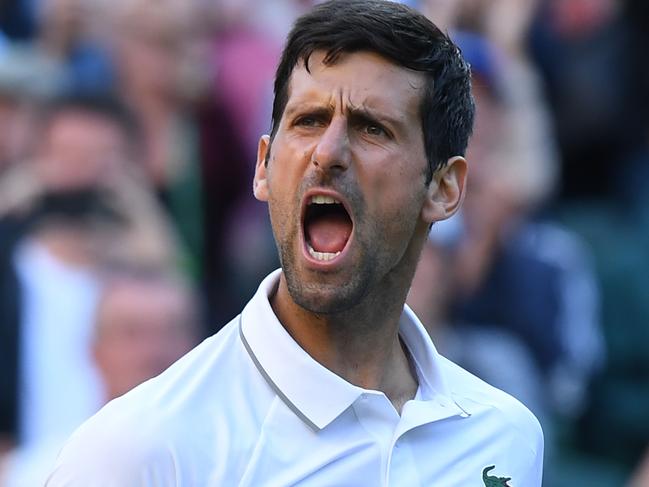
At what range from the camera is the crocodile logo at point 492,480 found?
257 cm

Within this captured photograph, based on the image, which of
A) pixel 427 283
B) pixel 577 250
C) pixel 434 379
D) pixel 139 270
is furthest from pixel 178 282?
pixel 434 379

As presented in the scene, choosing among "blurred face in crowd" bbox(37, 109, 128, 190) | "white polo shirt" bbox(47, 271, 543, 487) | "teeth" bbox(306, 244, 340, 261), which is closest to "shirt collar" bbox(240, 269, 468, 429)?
"white polo shirt" bbox(47, 271, 543, 487)

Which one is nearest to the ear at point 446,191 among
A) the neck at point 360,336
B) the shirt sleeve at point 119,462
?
Result: the neck at point 360,336

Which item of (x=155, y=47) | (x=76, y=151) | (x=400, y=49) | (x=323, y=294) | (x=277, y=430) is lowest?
(x=76, y=151)

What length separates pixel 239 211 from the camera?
233 inches

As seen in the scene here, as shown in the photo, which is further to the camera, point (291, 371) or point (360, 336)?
point (360, 336)

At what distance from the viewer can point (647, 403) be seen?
6.51 metres

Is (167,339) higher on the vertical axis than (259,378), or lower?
lower

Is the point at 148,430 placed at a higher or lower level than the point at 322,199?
lower

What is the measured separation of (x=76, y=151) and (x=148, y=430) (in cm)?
326

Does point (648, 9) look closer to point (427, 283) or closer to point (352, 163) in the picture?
point (427, 283)

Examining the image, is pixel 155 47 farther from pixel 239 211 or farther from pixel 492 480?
pixel 492 480

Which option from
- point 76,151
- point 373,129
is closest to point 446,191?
point 373,129

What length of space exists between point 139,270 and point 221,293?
0.58m
